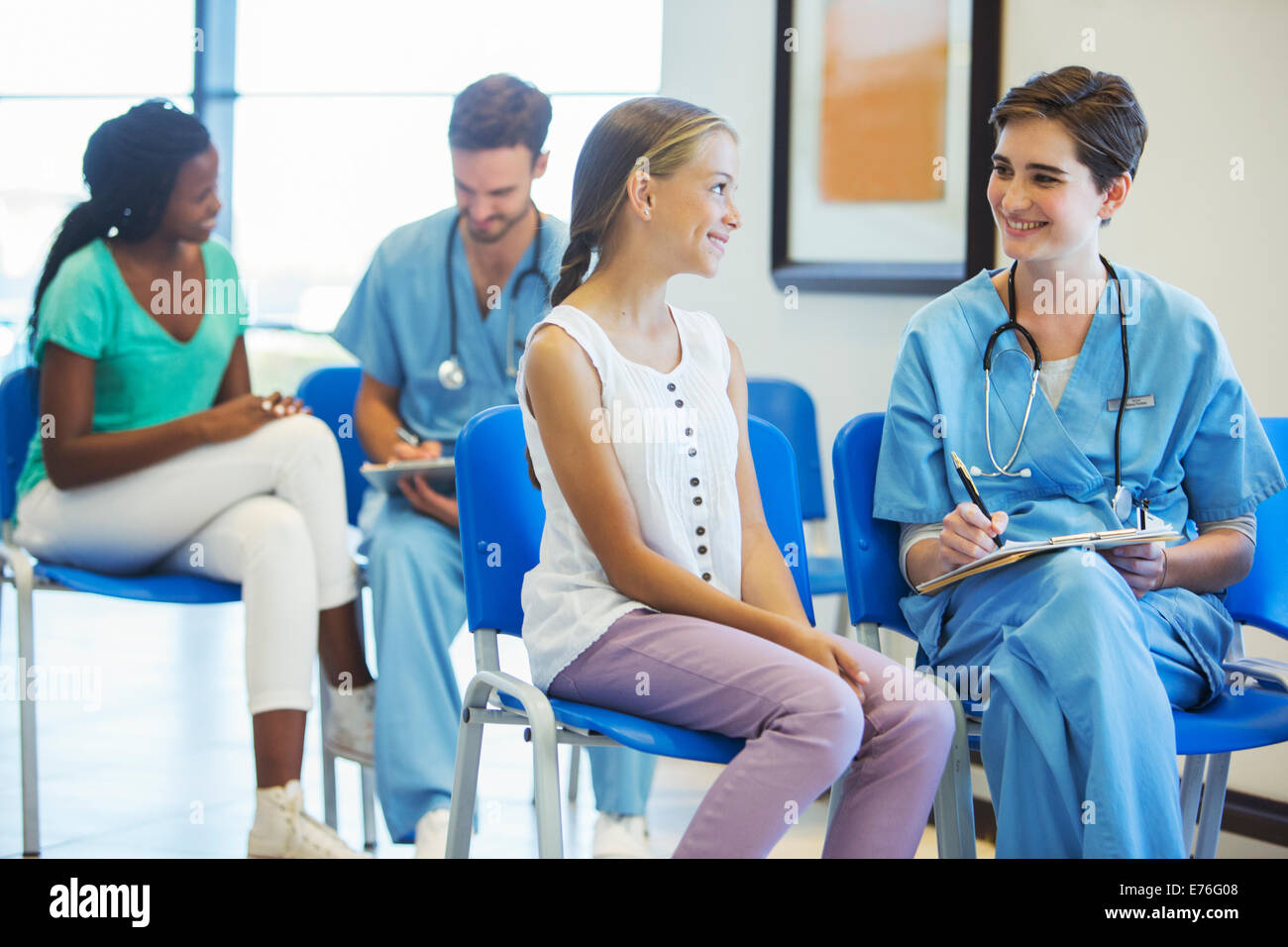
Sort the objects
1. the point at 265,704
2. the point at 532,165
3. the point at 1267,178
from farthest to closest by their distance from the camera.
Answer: the point at 532,165
the point at 1267,178
the point at 265,704

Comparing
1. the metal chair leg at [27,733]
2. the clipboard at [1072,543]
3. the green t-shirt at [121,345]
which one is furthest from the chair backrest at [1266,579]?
the metal chair leg at [27,733]

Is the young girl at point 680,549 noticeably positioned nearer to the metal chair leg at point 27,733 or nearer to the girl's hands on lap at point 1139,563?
the girl's hands on lap at point 1139,563

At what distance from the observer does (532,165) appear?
7.40ft

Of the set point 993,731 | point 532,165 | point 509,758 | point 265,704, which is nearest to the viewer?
point 993,731

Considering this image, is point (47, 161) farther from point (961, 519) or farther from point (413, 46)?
point (961, 519)

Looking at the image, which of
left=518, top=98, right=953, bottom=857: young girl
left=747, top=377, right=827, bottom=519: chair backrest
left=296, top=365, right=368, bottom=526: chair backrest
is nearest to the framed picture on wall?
left=747, top=377, right=827, bottom=519: chair backrest

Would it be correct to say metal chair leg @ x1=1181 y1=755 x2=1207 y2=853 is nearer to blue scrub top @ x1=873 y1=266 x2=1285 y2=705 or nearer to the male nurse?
blue scrub top @ x1=873 y1=266 x2=1285 y2=705

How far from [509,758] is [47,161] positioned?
2.88 meters

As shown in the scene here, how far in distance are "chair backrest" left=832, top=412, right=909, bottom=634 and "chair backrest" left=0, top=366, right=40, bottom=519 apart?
4.54 feet

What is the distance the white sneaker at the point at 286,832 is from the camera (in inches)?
75.9

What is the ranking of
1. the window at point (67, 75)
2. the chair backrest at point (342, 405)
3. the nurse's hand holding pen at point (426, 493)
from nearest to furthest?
the nurse's hand holding pen at point (426, 493) < the chair backrest at point (342, 405) < the window at point (67, 75)

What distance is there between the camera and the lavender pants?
1.31m

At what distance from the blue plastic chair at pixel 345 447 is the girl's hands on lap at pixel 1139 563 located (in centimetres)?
118
